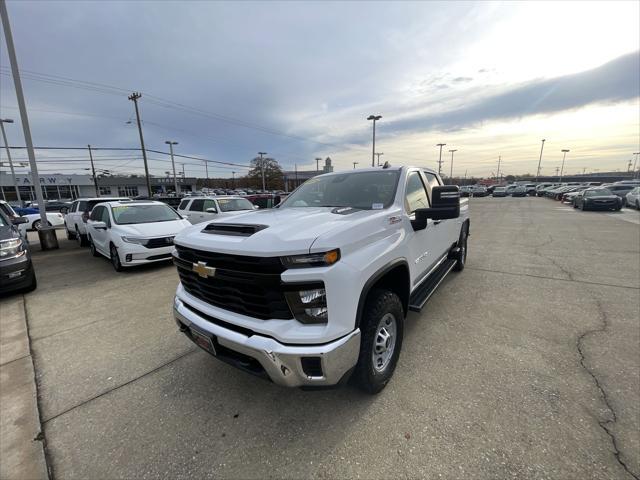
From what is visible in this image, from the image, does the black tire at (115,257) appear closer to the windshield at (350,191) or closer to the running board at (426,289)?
the windshield at (350,191)

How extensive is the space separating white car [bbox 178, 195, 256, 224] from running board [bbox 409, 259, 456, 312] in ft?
22.7

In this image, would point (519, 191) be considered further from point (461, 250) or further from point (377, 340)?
point (377, 340)

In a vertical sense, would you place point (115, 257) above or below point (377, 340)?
below

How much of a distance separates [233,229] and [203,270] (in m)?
0.39

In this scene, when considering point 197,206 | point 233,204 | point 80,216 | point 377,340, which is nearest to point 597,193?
point 233,204

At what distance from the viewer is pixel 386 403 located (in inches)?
92.2

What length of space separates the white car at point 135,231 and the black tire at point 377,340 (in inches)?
225

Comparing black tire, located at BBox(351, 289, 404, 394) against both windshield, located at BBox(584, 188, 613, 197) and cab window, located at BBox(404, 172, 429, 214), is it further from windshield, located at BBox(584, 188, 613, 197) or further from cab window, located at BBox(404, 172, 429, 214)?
windshield, located at BBox(584, 188, 613, 197)

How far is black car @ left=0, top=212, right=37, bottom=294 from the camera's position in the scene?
15.6 feet

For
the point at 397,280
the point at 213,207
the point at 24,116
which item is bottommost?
the point at 397,280

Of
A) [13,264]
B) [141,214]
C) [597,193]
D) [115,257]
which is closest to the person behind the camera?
[13,264]

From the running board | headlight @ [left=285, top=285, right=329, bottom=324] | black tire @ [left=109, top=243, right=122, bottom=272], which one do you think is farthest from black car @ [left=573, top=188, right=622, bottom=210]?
black tire @ [left=109, top=243, right=122, bottom=272]

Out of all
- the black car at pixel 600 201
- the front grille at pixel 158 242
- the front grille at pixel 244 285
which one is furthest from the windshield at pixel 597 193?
the front grille at pixel 244 285

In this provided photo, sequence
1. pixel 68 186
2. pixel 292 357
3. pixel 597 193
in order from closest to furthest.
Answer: pixel 292 357, pixel 597 193, pixel 68 186
